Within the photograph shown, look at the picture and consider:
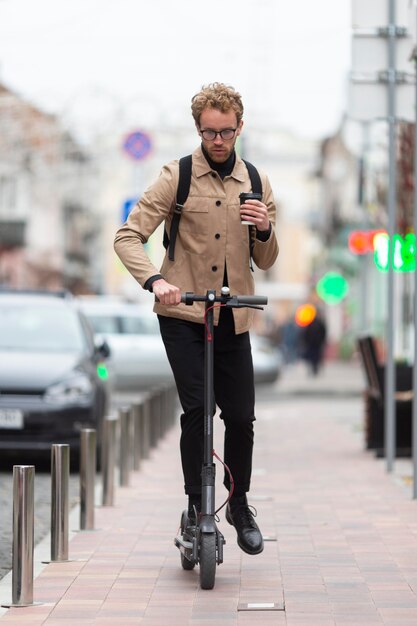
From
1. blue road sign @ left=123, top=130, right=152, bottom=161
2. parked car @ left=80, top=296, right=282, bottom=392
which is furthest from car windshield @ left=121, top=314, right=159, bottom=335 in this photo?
blue road sign @ left=123, top=130, right=152, bottom=161

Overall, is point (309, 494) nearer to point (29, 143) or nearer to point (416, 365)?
point (416, 365)

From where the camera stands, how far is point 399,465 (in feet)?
42.4

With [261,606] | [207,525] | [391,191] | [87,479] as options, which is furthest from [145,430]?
[261,606]

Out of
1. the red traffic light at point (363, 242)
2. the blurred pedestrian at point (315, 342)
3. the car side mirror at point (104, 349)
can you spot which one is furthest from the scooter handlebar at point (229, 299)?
the blurred pedestrian at point (315, 342)

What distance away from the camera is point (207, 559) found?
6.54 meters

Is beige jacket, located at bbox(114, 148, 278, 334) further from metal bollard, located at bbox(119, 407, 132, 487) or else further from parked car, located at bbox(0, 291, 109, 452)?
parked car, located at bbox(0, 291, 109, 452)

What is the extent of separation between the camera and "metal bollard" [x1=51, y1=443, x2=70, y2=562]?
7418 mm

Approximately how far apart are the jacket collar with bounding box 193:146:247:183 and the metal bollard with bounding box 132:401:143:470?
6.09 meters

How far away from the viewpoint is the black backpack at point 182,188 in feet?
22.7

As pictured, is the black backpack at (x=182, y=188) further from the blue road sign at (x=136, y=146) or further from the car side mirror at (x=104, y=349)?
the blue road sign at (x=136, y=146)

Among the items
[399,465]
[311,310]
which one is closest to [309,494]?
[399,465]

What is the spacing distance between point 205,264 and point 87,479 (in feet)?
7.22

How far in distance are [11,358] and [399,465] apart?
3.22m

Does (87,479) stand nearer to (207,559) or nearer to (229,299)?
(207,559)
